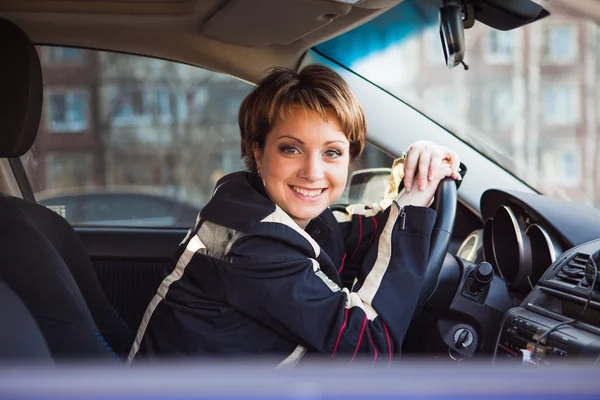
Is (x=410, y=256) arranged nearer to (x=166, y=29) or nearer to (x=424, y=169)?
(x=424, y=169)

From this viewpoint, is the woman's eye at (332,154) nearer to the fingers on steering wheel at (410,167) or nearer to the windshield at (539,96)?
the fingers on steering wheel at (410,167)

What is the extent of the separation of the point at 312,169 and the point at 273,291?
342 millimetres

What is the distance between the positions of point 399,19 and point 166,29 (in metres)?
0.72

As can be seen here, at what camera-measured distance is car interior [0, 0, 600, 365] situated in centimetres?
151

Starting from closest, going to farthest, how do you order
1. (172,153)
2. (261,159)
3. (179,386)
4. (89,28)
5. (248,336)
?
1. (179,386)
2. (248,336)
3. (261,159)
4. (89,28)
5. (172,153)

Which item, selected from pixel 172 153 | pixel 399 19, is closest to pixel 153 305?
pixel 399 19

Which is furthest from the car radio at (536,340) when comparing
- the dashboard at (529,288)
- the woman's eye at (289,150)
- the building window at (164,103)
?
the building window at (164,103)

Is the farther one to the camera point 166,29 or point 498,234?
point 166,29

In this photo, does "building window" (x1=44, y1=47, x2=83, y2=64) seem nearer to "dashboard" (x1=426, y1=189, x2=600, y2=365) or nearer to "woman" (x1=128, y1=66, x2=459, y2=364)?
"woman" (x1=128, y1=66, x2=459, y2=364)

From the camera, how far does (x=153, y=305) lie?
167cm

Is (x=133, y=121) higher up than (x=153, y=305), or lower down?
lower down

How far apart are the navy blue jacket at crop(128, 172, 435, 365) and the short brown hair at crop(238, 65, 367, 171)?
0.19 meters

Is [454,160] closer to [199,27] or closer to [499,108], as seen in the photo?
[199,27]

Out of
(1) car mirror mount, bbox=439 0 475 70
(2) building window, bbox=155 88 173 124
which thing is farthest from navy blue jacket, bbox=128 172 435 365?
(2) building window, bbox=155 88 173 124
